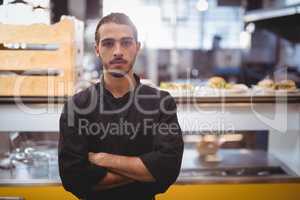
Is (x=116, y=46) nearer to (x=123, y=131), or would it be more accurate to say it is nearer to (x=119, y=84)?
(x=119, y=84)

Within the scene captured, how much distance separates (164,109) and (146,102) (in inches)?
4.0

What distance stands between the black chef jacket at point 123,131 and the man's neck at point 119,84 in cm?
3

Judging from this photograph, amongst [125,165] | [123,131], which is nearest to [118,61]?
[123,131]

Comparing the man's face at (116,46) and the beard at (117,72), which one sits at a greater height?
the man's face at (116,46)

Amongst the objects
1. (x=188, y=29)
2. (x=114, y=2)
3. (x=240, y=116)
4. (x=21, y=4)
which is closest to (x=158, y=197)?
(x=240, y=116)

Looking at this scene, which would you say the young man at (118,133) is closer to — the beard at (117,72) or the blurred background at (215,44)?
the beard at (117,72)

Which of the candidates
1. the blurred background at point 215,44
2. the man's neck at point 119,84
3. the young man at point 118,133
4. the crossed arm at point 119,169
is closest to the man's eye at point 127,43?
the young man at point 118,133

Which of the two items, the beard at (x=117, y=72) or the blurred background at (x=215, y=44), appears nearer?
the beard at (x=117, y=72)

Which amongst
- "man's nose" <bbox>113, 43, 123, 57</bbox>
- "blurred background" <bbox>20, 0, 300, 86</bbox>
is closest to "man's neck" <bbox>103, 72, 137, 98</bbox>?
"man's nose" <bbox>113, 43, 123, 57</bbox>

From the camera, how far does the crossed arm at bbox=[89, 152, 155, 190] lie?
193cm

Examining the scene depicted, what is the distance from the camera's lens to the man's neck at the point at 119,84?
6.69ft

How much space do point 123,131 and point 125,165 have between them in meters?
0.19

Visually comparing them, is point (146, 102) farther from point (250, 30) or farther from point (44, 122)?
point (250, 30)

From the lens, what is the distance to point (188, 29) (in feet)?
20.7
